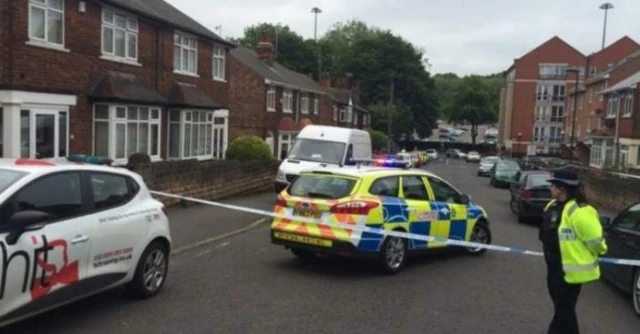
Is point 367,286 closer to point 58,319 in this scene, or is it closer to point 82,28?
point 58,319

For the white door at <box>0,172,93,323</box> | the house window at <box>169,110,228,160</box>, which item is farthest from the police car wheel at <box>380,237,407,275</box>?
the house window at <box>169,110,228,160</box>

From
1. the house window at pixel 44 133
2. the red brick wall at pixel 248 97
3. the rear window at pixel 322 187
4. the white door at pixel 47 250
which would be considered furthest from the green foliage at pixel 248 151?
the white door at pixel 47 250

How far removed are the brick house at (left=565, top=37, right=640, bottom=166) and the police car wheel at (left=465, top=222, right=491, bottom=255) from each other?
3859 cm

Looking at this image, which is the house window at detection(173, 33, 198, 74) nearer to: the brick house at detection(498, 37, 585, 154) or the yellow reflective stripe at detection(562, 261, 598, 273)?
the yellow reflective stripe at detection(562, 261, 598, 273)

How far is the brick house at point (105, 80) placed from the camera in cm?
1603


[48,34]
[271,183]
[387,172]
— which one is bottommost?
[271,183]

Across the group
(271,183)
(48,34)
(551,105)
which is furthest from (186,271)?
(551,105)

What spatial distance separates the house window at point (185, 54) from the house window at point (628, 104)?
1130 inches

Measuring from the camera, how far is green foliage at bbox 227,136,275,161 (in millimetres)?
25250

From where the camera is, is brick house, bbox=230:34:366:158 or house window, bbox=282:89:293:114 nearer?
brick house, bbox=230:34:366:158

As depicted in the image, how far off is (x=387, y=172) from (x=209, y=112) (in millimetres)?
18098

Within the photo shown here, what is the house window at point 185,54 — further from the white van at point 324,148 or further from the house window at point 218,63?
the white van at point 324,148

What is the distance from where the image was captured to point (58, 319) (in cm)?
636

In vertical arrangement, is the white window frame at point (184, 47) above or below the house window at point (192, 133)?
above
